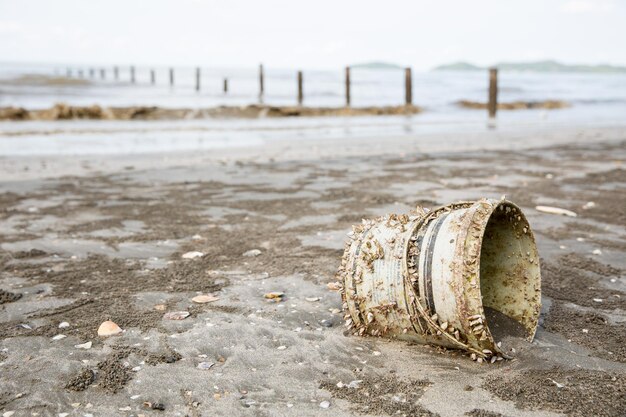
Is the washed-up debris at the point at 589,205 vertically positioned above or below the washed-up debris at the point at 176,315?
above

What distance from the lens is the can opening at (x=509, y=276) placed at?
338 cm

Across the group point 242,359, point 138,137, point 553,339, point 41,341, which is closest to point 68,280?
point 41,341

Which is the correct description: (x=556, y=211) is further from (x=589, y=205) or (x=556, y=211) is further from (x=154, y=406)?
(x=154, y=406)

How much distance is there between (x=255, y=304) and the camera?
3949 millimetres

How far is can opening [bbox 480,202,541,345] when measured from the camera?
338 centimetres

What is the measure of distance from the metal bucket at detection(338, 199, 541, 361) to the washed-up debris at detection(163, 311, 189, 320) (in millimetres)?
1042

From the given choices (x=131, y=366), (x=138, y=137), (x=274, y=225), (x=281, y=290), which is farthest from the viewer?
(x=138, y=137)

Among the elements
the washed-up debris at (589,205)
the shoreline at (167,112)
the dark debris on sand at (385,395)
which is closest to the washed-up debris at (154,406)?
the dark debris on sand at (385,395)

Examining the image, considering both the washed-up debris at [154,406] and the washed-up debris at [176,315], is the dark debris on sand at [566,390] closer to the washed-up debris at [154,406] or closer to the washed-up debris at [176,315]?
the washed-up debris at [154,406]

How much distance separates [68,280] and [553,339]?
10.8 feet

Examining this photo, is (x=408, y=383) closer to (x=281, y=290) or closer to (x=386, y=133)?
(x=281, y=290)

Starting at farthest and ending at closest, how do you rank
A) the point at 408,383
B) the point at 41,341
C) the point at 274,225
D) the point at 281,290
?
the point at 274,225 → the point at 281,290 → the point at 41,341 → the point at 408,383

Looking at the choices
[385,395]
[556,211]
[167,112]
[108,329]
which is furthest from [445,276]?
[167,112]

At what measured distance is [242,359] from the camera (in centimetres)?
317
